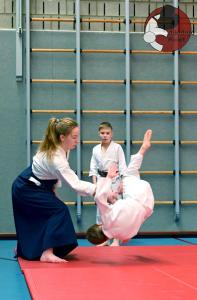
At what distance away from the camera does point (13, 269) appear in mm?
4355

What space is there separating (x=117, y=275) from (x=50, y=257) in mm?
841

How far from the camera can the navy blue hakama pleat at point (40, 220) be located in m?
4.38

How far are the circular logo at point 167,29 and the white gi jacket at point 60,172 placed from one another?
3.03 metres

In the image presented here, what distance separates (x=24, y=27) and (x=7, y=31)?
22 cm

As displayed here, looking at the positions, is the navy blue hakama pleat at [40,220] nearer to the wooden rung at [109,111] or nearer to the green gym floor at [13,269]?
the green gym floor at [13,269]

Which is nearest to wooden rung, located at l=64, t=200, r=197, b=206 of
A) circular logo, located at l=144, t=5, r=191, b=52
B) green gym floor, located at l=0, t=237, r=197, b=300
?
green gym floor, located at l=0, t=237, r=197, b=300

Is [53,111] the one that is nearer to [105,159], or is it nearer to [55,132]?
[105,159]

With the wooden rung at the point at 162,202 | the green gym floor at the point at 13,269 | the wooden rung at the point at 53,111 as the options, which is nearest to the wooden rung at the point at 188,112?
the wooden rung at the point at 162,202

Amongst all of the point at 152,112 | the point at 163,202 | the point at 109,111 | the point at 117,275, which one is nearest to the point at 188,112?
the point at 152,112

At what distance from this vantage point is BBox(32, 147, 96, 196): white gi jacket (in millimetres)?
4207

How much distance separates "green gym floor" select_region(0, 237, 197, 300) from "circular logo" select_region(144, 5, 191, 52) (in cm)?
240

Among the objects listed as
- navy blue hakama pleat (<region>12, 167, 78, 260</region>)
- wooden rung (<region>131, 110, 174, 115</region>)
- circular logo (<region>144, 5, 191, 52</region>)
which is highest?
circular logo (<region>144, 5, 191, 52</region>)

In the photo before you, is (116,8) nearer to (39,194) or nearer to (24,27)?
(24,27)

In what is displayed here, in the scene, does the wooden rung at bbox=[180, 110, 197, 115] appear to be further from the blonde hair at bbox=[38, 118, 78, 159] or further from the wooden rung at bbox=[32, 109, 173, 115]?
the blonde hair at bbox=[38, 118, 78, 159]
